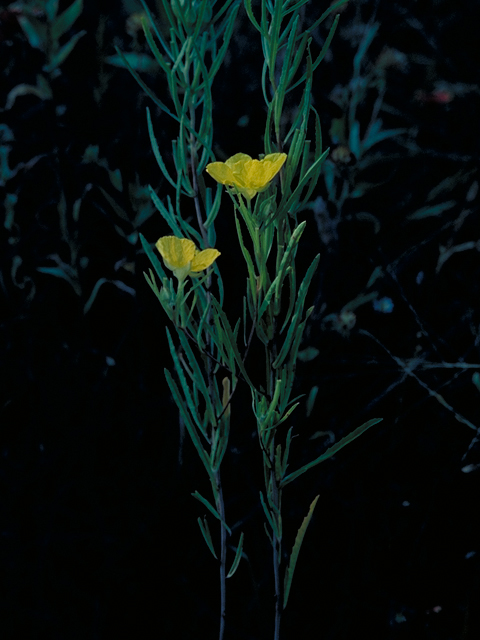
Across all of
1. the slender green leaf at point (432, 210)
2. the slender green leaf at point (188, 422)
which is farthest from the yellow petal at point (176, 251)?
the slender green leaf at point (432, 210)

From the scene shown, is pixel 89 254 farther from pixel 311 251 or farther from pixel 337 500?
pixel 337 500

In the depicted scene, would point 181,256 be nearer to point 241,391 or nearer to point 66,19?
point 241,391

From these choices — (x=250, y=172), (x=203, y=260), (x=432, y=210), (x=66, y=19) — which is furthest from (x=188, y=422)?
(x=66, y=19)

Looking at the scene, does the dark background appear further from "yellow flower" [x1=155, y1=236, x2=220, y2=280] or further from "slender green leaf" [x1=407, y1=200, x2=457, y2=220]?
"yellow flower" [x1=155, y1=236, x2=220, y2=280]

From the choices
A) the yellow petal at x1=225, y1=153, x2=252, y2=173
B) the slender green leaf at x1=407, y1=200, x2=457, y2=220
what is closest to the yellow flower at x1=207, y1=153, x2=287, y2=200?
the yellow petal at x1=225, y1=153, x2=252, y2=173

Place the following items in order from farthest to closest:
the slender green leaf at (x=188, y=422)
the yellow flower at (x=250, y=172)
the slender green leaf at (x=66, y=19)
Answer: the slender green leaf at (x=66, y=19) < the slender green leaf at (x=188, y=422) < the yellow flower at (x=250, y=172)

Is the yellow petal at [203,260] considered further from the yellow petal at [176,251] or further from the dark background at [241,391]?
the dark background at [241,391]

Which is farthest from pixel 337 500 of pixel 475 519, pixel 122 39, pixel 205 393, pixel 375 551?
pixel 122 39
